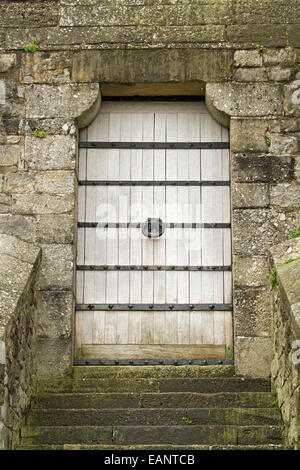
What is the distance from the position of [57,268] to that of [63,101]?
1348 mm

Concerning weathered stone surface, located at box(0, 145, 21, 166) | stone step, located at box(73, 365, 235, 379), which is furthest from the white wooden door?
weathered stone surface, located at box(0, 145, 21, 166)

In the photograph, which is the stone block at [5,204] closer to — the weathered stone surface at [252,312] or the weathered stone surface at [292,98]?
the weathered stone surface at [252,312]

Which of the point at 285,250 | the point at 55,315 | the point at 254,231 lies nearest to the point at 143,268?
the point at 55,315

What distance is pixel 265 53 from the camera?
624 centimetres

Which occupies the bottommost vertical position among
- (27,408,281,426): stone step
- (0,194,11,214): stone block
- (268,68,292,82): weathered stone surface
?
(27,408,281,426): stone step

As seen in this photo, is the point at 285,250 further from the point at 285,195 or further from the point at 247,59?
the point at 247,59

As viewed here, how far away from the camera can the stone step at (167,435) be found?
493cm

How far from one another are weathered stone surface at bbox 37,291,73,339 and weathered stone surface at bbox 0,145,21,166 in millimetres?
1075

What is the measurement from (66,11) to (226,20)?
1.29 metres

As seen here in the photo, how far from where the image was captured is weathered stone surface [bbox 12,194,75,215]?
19.7 ft

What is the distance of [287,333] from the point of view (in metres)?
5.05

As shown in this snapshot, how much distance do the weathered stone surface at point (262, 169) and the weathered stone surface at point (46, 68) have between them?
1.54 metres

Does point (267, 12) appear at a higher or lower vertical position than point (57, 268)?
higher

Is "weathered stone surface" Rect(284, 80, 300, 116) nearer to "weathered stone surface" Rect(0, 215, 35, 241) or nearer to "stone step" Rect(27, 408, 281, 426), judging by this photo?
"weathered stone surface" Rect(0, 215, 35, 241)
